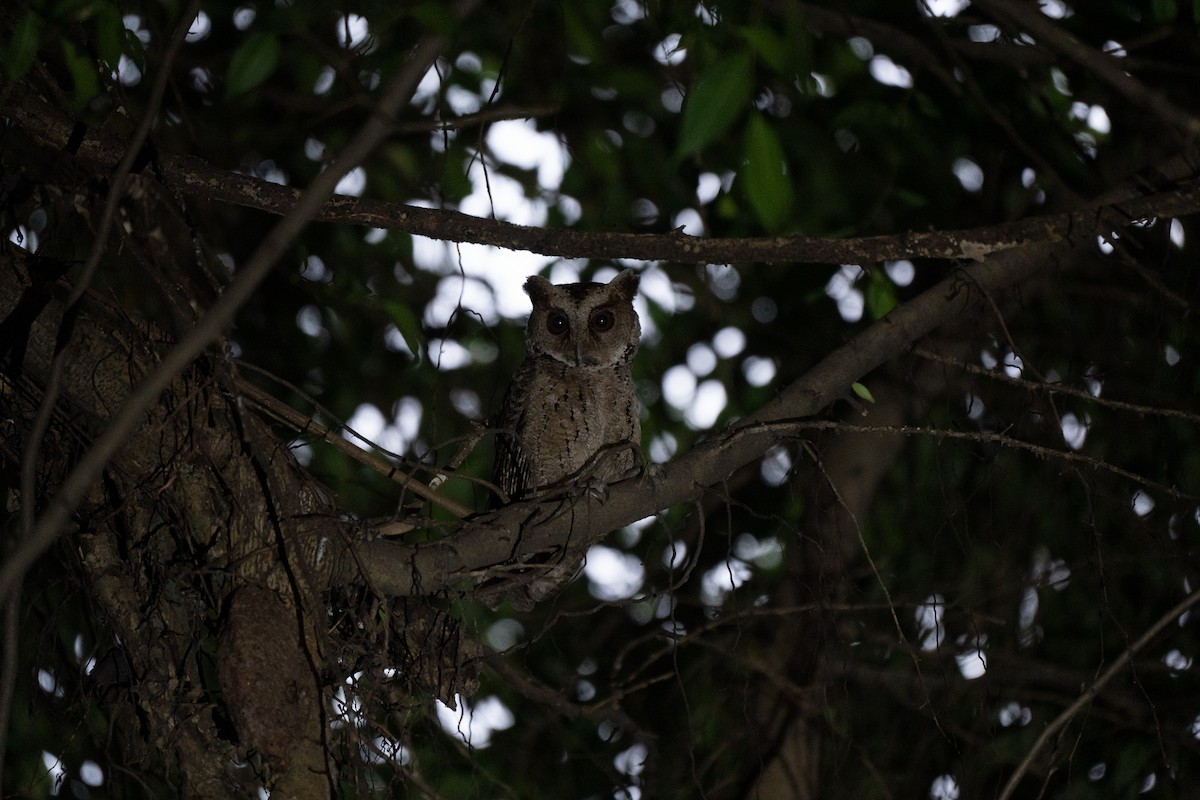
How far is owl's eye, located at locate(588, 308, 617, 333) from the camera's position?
3.19 metres

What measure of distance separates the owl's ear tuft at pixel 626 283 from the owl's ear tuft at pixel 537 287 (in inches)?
8.5

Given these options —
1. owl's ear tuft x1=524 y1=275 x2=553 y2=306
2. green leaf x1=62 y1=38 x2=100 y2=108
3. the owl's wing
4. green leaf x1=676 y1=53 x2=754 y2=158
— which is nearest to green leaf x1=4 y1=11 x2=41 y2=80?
green leaf x1=62 y1=38 x2=100 y2=108

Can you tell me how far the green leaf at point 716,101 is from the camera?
3.67 ft

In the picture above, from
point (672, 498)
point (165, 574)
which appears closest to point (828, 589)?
point (672, 498)

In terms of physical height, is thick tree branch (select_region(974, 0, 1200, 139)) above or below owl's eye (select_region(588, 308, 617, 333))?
below

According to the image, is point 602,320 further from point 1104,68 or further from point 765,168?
point 1104,68

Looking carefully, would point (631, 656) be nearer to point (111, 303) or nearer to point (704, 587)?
point (704, 587)

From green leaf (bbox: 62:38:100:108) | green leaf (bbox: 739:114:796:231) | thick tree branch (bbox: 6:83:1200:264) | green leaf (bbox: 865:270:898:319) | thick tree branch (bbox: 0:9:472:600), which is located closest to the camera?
thick tree branch (bbox: 0:9:472:600)

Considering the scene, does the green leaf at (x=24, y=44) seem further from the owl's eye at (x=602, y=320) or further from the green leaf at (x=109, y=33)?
the owl's eye at (x=602, y=320)

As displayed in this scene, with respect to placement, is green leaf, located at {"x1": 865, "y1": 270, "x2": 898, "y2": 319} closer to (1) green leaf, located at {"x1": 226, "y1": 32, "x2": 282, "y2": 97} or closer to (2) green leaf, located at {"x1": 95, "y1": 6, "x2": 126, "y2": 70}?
Result: (1) green leaf, located at {"x1": 226, "y1": 32, "x2": 282, "y2": 97}

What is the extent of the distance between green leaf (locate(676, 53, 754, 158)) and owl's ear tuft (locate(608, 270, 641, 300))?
2124mm

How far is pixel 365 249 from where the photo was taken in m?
3.60

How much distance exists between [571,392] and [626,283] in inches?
17.6

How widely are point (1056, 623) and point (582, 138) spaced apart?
8.17 ft
